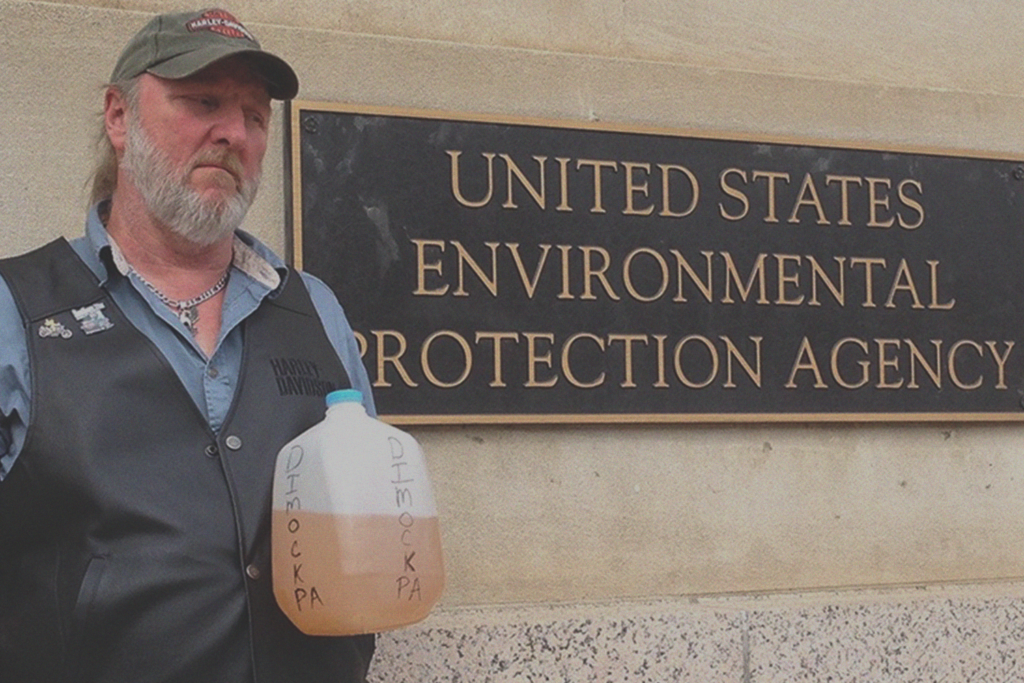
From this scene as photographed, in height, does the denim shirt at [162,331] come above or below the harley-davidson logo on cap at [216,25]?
below

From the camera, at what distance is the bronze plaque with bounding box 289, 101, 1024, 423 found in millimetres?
4082

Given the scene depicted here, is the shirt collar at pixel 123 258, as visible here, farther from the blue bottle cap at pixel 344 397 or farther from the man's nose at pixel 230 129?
the blue bottle cap at pixel 344 397

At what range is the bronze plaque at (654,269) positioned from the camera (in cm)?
408

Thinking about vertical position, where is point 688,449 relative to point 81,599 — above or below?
above

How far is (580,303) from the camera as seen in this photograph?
14.0 ft

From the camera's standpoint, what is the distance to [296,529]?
2643 millimetres

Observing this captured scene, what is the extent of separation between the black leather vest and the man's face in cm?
21

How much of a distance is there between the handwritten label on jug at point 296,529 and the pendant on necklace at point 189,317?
0.33 metres

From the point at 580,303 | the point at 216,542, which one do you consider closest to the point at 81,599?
the point at 216,542

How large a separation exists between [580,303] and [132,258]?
1.59 metres

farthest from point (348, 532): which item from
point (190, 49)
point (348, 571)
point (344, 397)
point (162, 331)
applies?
point (190, 49)

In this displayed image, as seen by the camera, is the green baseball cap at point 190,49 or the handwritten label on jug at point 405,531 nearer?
the handwritten label on jug at point 405,531

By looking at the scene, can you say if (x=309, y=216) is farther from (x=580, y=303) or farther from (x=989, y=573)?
(x=989, y=573)

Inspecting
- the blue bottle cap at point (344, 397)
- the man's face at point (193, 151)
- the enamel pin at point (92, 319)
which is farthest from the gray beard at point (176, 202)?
the blue bottle cap at point (344, 397)
